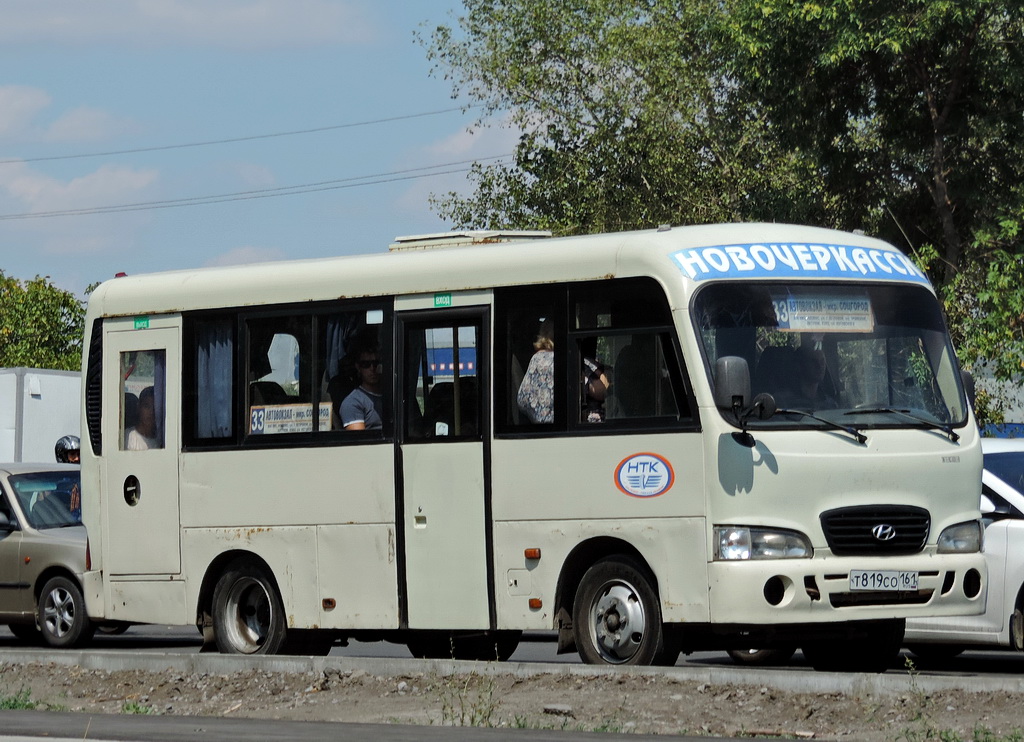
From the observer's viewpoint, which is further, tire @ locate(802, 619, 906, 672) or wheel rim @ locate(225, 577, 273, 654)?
wheel rim @ locate(225, 577, 273, 654)

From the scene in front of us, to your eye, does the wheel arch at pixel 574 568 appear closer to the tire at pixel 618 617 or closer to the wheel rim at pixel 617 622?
the tire at pixel 618 617

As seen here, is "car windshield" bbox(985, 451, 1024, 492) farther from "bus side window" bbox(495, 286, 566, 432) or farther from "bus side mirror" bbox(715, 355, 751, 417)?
"bus side window" bbox(495, 286, 566, 432)

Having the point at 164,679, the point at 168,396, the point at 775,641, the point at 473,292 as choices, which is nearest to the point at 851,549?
the point at 775,641

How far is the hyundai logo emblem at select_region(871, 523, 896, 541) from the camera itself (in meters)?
11.4

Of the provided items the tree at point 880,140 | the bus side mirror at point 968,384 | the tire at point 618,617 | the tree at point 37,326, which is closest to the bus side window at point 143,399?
the tire at point 618,617

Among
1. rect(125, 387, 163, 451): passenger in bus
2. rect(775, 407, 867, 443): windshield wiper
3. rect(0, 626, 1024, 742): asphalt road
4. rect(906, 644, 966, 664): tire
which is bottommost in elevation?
rect(906, 644, 966, 664): tire

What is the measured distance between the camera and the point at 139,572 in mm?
14500

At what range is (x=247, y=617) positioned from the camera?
1412 cm

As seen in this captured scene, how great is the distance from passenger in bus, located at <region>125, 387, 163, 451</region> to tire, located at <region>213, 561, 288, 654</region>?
123cm

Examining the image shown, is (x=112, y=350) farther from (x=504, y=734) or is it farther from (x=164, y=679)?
(x=504, y=734)

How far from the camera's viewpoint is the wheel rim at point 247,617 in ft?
46.0

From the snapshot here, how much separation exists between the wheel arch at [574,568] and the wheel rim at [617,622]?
0.21 m

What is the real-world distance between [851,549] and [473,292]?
3.10m

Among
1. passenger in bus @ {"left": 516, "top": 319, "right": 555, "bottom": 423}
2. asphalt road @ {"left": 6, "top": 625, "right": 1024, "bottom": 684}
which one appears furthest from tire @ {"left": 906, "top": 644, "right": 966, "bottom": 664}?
passenger in bus @ {"left": 516, "top": 319, "right": 555, "bottom": 423}
